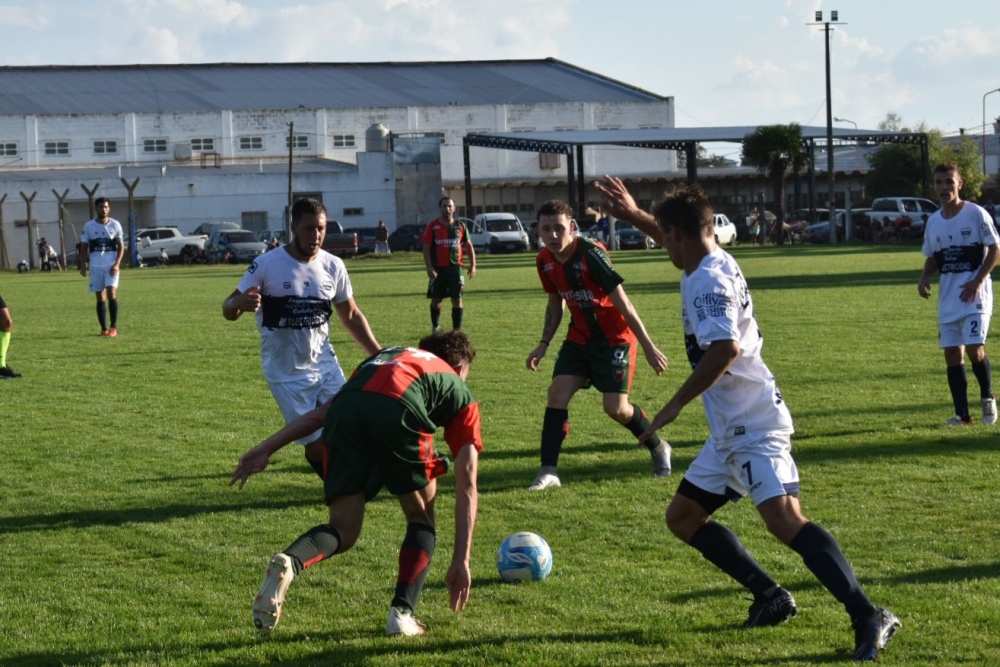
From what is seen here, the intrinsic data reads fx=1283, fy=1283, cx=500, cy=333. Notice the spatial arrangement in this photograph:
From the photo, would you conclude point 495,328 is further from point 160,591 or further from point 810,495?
point 160,591

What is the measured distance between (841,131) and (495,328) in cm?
4030

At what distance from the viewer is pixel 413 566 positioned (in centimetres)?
526

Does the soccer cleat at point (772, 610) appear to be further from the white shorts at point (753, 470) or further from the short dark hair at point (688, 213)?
the short dark hair at point (688, 213)

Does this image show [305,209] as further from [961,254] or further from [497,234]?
[497,234]

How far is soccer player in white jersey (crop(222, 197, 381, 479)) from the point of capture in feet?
24.6

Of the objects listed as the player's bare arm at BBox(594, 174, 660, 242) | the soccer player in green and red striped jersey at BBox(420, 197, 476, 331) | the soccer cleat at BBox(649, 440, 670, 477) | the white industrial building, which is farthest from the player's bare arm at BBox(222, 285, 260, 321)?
the white industrial building

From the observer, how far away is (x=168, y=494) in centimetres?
827

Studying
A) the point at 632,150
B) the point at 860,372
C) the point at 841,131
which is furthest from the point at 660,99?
the point at 860,372

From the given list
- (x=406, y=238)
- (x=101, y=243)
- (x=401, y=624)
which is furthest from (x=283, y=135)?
(x=401, y=624)

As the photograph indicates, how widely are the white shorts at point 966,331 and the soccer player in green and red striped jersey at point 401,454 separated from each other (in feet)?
18.7

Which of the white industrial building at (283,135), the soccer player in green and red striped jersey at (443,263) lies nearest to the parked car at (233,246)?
the white industrial building at (283,135)

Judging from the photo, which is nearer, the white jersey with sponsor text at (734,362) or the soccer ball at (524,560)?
the white jersey with sponsor text at (734,362)

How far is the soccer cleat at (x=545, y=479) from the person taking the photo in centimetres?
812

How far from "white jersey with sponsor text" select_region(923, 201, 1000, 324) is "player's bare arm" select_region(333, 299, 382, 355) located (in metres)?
4.72
